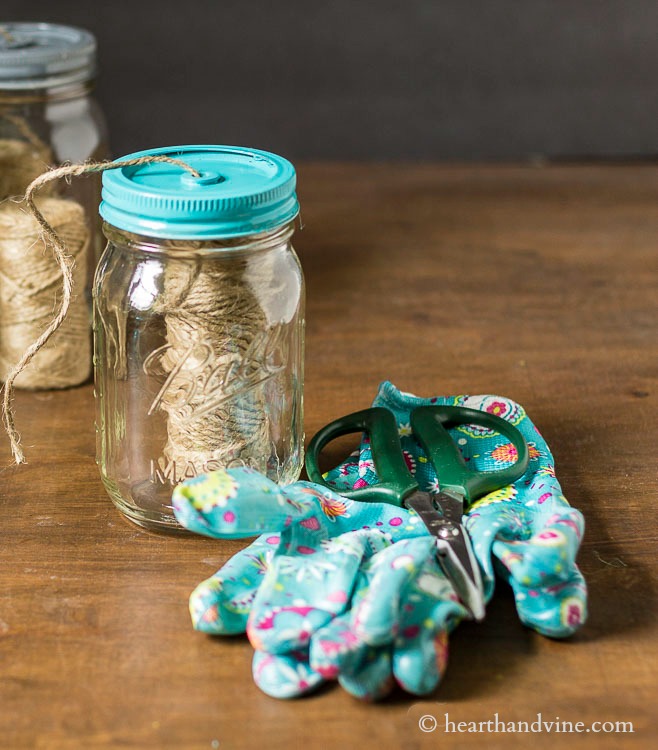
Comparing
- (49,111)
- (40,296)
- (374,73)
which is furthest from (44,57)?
(374,73)

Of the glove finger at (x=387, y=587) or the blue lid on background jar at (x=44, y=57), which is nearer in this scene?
the glove finger at (x=387, y=587)

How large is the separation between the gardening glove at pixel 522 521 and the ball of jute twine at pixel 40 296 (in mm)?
238

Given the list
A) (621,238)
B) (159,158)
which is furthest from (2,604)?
(621,238)

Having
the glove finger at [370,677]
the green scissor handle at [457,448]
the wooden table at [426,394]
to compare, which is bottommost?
the wooden table at [426,394]

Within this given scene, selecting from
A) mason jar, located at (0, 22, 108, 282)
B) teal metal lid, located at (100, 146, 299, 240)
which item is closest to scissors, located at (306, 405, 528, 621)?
teal metal lid, located at (100, 146, 299, 240)

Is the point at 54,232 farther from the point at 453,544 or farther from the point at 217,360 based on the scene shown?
the point at 453,544

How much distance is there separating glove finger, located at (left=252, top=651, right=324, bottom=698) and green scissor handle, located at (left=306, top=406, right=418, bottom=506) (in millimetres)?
115

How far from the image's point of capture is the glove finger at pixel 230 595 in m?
0.47

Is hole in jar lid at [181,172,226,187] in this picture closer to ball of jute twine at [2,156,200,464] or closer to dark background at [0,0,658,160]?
ball of jute twine at [2,156,200,464]

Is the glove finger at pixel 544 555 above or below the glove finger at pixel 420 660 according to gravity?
above

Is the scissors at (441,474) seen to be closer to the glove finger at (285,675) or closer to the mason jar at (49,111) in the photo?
the glove finger at (285,675)

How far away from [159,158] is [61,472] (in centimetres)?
22

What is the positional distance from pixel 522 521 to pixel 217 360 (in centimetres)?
18

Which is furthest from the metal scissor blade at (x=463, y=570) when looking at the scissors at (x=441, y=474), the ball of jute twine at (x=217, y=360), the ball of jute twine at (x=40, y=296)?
the ball of jute twine at (x=40, y=296)
